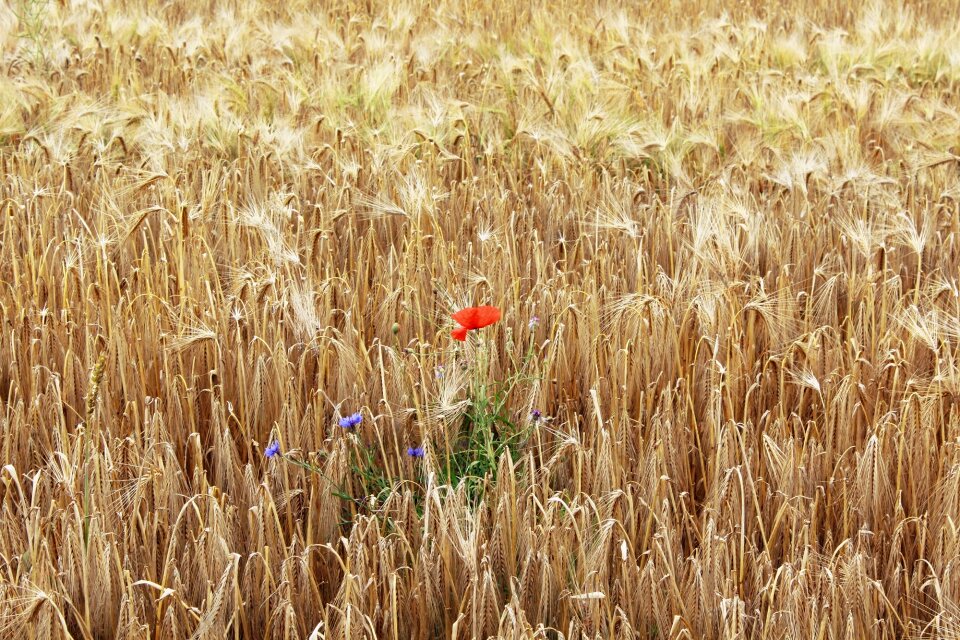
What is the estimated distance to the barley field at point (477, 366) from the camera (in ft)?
4.57

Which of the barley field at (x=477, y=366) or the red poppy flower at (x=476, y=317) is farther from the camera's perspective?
the red poppy flower at (x=476, y=317)

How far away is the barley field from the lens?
4.57ft

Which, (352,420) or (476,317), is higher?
(476,317)

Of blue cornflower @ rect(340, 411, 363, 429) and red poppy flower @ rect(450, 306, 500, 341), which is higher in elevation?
red poppy flower @ rect(450, 306, 500, 341)

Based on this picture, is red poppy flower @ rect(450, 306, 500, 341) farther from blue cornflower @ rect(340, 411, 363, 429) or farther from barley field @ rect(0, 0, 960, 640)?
blue cornflower @ rect(340, 411, 363, 429)

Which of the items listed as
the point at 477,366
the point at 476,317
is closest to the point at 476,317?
the point at 476,317

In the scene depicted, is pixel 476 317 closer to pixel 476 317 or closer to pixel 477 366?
pixel 476 317

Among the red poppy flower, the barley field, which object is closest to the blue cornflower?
the barley field

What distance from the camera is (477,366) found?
181 cm

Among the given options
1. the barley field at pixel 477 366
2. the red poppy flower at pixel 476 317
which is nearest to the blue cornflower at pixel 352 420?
the barley field at pixel 477 366

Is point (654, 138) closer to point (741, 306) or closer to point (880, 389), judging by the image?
point (741, 306)

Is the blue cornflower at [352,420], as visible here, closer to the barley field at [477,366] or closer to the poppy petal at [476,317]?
the barley field at [477,366]

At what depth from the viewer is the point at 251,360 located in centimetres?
190

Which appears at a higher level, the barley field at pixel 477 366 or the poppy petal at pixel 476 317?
the poppy petal at pixel 476 317
